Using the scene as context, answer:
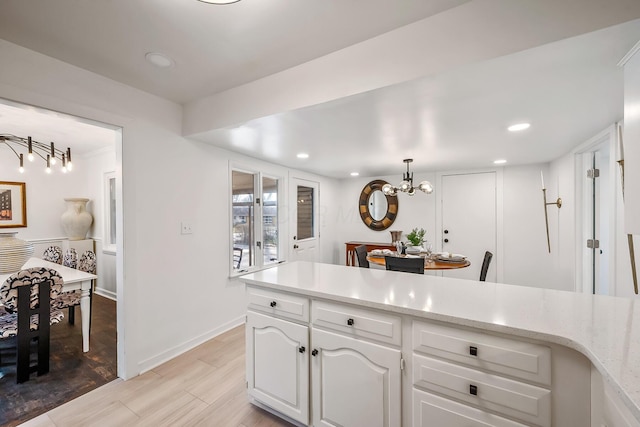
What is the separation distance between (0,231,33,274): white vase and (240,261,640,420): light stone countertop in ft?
8.49

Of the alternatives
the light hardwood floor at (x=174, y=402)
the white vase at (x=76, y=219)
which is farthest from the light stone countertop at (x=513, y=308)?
the white vase at (x=76, y=219)

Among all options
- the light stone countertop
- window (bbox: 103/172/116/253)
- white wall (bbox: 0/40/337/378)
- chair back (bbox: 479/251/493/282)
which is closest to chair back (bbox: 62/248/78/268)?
window (bbox: 103/172/116/253)

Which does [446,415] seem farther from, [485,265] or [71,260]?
[71,260]

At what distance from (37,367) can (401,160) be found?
4294 mm

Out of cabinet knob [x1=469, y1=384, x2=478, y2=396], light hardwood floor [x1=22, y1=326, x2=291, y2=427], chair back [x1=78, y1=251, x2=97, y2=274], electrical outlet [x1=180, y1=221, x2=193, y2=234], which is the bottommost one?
light hardwood floor [x1=22, y1=326, x2=291, y2=427]

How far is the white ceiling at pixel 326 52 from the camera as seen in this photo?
1.27 meters

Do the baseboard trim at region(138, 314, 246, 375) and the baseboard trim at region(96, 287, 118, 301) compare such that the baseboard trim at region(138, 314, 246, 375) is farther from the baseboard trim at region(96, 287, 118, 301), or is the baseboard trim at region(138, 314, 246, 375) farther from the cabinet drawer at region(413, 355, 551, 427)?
the baseboard trim at region(96, 287, 118, 301)

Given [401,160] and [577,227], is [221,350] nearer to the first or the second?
[401,160]

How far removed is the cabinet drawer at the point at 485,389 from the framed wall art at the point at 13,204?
219 inches

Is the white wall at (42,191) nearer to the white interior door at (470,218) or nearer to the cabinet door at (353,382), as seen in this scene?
the cabinet door at (353,382)

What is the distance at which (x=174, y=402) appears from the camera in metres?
1.83

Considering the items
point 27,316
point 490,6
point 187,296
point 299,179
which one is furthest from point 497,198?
point 27,316

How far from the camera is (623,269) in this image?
74.2 inches

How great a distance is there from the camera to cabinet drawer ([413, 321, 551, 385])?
0.97 meters
